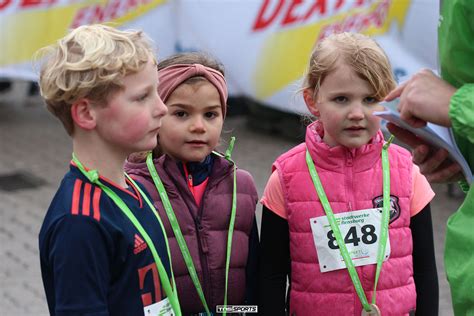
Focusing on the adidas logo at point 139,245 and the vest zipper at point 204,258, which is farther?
the vest zipper at point 204,258

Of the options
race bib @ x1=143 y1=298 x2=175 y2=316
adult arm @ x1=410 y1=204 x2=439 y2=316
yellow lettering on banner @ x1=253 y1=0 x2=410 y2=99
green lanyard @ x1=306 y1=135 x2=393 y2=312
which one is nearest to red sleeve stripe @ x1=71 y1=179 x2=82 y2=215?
race bib @ x1=143 y1=298 x2=175 y2=316

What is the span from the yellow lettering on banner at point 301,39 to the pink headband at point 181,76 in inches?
200

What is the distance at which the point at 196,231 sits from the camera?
2.85 m

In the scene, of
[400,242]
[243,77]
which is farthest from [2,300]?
[243,77]

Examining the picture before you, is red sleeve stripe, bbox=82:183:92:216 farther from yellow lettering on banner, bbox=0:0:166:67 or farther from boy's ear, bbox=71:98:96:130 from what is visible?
yellow lettering on banner, bbox=0:0:166:67

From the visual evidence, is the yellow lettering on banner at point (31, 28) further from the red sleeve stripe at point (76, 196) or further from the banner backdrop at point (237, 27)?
the red sleeve stripe at point (76, 196)

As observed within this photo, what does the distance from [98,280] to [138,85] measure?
50cm

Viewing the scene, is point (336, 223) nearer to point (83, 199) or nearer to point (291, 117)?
point (83, 199)

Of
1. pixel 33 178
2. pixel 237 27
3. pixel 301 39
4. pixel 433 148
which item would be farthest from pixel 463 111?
pixel 237 27

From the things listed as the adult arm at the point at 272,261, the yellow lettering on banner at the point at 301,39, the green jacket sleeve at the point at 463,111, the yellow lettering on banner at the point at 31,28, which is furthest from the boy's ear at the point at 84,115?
the yellow lettering on banner at the point at 31,28

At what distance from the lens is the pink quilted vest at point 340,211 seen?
9.27ft

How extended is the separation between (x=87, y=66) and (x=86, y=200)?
33cm

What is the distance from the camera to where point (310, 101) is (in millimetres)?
2975

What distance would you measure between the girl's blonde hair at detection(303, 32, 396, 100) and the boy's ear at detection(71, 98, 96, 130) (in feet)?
2.83
